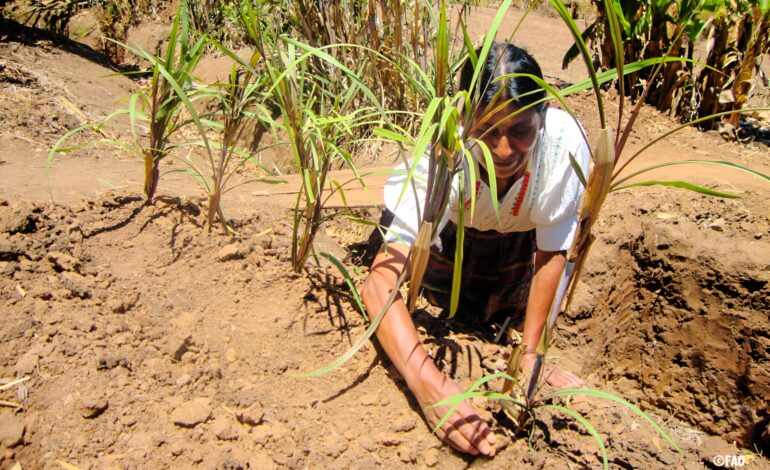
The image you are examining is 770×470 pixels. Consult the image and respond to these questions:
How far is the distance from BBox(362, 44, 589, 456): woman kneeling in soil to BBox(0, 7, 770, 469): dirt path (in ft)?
0.34

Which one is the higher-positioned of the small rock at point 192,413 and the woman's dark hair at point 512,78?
the woman's dark hair at point 512,78

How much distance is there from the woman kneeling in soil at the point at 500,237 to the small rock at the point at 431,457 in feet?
0.13

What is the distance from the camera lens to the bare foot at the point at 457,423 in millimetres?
1376

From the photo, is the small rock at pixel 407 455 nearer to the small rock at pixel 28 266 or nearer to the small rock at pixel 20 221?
the small rock at pixel 28 266

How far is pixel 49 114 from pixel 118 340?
2412 millimetres

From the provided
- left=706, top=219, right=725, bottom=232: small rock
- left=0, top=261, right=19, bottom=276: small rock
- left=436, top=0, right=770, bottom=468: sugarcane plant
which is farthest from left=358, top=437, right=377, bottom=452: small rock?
left=706, top=219, right=725, bottom=232: small rock

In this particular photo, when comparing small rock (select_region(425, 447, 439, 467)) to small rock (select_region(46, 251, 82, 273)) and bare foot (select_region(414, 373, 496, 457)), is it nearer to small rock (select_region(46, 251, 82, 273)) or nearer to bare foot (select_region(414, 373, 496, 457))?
bare foot (select_region(414, 373, 496, 457))

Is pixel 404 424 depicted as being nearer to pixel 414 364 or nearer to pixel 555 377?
pixel 414 364

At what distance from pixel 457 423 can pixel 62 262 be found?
109 cm

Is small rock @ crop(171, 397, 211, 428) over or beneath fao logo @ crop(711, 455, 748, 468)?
over

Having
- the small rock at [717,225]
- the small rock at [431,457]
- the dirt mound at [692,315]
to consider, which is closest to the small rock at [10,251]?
the small rock at [431,457]

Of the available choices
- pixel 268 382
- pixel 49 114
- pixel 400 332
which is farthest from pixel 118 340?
pixel 49 114

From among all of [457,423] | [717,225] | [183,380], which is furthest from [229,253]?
[717,225]

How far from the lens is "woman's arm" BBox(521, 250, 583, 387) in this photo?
174cm
